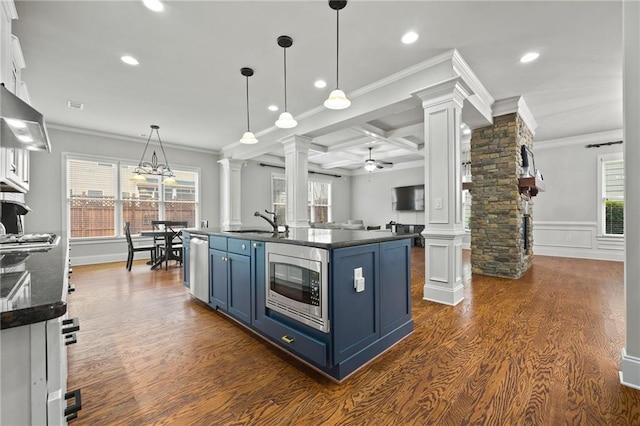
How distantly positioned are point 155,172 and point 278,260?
15.1ft

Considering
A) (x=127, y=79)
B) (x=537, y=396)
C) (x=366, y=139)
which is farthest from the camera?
(x=366, y=139)

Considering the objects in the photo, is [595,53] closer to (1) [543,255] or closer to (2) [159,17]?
(2) [159,17]

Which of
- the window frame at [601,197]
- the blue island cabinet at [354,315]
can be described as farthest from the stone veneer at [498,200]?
the blue island cabinet at [354,315]

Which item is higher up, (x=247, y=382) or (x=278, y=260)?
(x=278, y=260)

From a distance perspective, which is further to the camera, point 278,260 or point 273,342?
point 273,342

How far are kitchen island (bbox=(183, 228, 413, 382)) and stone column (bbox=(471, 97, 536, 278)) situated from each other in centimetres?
308

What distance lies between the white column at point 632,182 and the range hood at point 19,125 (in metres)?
3.39

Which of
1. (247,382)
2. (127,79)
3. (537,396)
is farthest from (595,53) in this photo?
(127,79)

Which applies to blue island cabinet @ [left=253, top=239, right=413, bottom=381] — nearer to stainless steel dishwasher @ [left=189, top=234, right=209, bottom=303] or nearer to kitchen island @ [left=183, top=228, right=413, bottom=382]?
kitchen island @ [left=183, top=228, right=413, bottom=382]

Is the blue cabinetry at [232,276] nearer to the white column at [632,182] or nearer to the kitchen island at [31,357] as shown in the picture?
the kitchen island at [31,357]

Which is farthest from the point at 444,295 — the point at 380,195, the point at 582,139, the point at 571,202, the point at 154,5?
the point at 380,195

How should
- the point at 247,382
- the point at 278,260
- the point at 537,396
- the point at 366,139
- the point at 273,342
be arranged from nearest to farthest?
the point at 537,396, the point at 247,382, the point at 278,260, the point at 273,342, the point at 366,139

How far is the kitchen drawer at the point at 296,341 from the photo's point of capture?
1864 mm

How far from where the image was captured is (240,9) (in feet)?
8.27
